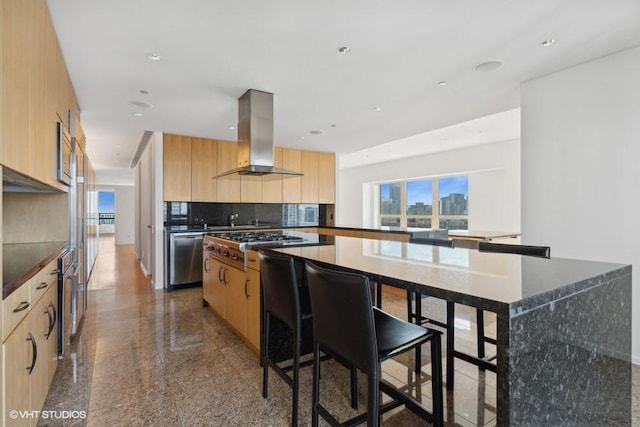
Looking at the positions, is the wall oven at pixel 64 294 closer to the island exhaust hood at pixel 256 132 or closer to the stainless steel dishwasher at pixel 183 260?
the island exhaust hood at pixel 256 132

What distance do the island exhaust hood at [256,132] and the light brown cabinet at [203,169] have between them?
2111 millimetres

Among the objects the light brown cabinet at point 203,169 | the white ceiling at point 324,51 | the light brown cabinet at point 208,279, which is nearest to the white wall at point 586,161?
the white ceiling at point 324,51

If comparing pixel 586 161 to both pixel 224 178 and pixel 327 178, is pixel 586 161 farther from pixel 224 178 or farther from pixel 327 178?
pixel 327 178

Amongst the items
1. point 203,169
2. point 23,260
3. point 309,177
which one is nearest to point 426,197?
point 309,177

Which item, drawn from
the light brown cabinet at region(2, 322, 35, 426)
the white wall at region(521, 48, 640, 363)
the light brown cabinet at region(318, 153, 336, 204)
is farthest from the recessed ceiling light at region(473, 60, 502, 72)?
the light brown cabinet at region(318, 153, 336, 204)

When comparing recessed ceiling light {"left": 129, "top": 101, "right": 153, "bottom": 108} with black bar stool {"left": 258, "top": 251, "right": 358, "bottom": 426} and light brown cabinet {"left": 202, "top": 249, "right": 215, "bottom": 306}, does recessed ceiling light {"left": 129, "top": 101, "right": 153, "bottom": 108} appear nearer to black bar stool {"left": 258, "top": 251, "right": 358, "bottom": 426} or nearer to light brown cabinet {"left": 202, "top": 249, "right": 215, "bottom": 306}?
light brown cabinet {"left": 202, "top": 249, "right": 215, "bottom": 306}

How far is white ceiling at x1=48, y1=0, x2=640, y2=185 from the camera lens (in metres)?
2.07

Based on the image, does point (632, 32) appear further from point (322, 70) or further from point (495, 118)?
point (495, 118)

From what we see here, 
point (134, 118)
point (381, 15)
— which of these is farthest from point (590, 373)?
point (134, 118)

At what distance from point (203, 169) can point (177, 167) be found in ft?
1.34

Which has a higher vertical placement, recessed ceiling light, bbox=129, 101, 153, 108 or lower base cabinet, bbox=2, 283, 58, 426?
recessed ceiling light, bbox=129, 101, 153, 108

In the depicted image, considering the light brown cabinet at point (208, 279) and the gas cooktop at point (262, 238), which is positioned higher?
the gas cooktop at point (262, 238)

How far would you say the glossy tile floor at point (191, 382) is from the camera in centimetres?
184

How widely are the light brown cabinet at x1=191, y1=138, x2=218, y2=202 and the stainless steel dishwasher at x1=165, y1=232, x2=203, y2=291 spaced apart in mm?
726
